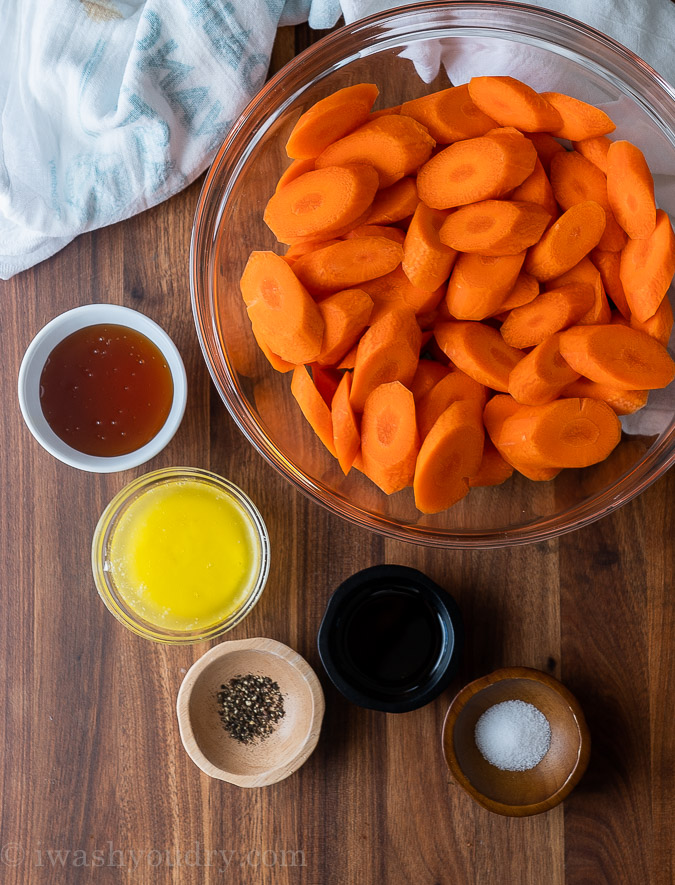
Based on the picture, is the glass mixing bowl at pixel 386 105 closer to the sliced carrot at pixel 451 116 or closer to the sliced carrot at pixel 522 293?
the sliced carrot at pixel 451 116

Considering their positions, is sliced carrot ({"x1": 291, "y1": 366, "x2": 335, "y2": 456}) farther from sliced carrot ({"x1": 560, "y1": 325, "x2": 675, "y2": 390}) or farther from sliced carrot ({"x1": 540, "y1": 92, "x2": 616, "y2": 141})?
sliced carrot ({"x1": 540, "y1": 92, "x2": 616, "y2": 141})

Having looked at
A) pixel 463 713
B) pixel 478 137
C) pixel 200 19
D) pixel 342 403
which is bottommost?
pixel 463 713

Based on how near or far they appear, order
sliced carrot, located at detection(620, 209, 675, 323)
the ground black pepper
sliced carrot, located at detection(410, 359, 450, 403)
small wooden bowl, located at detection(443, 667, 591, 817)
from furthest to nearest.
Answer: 1. the ground black pepper
2. small wooden bowl, located at detection(443, 667, 591, 817)
3. sliced carrot, located at detection(410, 359, 450, 403)
4. sliced carrot, located at detection(620, 209, 675, 323)

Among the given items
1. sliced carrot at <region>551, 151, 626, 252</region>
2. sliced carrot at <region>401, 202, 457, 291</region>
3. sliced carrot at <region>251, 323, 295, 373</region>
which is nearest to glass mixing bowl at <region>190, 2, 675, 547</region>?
sliced carrot at <region>251, 323, 295, 373</region>

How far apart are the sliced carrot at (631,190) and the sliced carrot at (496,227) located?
10cm

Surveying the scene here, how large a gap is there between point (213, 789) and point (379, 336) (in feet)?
2.87

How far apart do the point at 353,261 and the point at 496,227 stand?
0.20 metres

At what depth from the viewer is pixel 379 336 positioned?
3.22 ft

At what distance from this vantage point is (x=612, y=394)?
101 cm

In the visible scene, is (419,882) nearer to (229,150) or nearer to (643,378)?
(643,378)

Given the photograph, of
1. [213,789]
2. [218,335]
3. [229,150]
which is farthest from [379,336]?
[213,789]

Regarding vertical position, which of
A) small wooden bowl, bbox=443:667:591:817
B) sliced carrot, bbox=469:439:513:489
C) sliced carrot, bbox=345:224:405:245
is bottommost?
small wooden bowl, bbox=443:667:591:817

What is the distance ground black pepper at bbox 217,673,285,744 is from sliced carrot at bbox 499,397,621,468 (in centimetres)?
61

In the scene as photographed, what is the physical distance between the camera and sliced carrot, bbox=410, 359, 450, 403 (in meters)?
1.06
